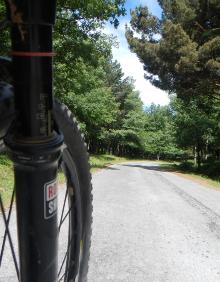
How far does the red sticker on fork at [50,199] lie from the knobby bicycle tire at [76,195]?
37cm

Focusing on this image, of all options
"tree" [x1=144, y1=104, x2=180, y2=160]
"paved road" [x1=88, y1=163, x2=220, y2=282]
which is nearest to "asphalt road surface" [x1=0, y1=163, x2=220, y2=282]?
"paved road" [x1=88, y1=163, x2=220, y2=282]

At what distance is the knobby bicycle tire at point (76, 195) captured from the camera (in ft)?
5.24

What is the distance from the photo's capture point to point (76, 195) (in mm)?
1699

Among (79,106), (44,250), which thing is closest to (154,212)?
(44,250)

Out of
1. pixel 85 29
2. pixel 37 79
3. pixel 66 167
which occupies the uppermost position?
pixel 85 29

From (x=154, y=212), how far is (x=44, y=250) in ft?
18.3

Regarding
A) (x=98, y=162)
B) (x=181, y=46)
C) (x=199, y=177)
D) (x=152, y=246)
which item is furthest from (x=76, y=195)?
(x=98, y=162)

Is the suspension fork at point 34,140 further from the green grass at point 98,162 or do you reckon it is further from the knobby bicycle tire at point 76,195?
the green grass at point 98,162

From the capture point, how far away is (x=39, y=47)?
1056mm

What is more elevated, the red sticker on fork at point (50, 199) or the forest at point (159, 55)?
the forest at point (159, 55)

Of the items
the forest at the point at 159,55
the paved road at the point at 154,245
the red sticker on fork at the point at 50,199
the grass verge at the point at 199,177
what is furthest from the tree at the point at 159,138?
the red sticker on fork at the point at 50,199

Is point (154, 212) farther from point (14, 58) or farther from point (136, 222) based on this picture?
point (14, 58)

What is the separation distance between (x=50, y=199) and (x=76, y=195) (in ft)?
1.76

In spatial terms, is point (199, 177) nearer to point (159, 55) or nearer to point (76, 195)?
point (159, 55)
